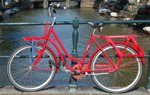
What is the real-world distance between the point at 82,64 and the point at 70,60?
276 mm

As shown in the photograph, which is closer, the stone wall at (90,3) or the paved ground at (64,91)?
the paved ground at (64,91)

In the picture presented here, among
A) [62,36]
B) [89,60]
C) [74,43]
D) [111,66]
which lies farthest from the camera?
[62,36]

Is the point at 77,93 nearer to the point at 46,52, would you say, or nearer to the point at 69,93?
the point at 69,93

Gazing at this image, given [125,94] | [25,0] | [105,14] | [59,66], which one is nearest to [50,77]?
[59,66]

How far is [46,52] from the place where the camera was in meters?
6.61

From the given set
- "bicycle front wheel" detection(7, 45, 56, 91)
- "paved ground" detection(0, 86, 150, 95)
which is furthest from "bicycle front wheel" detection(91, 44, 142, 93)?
"bicycle front wheel" detection(7, 45, 56, 91)

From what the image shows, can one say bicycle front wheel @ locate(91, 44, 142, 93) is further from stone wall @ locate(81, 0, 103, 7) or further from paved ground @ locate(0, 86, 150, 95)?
stone wall @ locate(81, 0, 103, 7)

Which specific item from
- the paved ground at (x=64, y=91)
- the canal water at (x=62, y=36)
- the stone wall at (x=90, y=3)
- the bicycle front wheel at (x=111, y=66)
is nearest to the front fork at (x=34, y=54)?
the paved ground at (x=64, y=91)

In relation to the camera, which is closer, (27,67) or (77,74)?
(77,74)

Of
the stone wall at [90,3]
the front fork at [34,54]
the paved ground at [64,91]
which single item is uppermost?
the front fork at [34,54]

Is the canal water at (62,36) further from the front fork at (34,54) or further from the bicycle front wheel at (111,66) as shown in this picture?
the front fork at (34,54)

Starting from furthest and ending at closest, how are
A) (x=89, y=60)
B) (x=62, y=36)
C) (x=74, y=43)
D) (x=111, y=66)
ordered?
(x=62, y=36) → (x=74, y=43) → (x=111, y=66) → (x=89, y=60)

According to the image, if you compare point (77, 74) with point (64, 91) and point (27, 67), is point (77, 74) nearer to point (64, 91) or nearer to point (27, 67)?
point (64, 91)

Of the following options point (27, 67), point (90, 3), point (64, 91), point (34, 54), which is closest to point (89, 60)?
point (64, 91)
